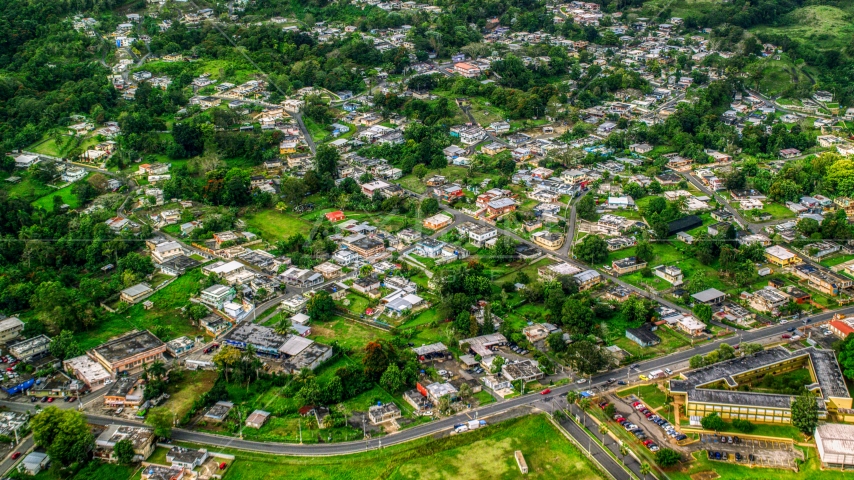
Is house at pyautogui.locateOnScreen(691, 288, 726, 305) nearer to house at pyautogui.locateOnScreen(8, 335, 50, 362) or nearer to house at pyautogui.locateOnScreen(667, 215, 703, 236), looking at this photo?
house at pyautogui.locateOnScreen(667, 215, 703, 236)

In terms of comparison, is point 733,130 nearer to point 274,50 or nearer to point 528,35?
point 528,35

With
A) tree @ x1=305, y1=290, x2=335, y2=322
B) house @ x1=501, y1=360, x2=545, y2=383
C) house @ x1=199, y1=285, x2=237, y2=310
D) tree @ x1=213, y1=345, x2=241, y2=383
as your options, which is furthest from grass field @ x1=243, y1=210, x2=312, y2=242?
house @ x1=501, y1=360, x2=545, y2=383

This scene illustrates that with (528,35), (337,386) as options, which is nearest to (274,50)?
(528,35)

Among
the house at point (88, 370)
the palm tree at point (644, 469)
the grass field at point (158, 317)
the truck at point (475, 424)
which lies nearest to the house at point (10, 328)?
the grass field at point (158, 317)

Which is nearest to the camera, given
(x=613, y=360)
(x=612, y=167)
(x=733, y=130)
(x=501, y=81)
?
(x=613, y=360)

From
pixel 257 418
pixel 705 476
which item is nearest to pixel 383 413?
pixel 257 418

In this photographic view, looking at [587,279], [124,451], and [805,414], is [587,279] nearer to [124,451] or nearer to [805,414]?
[805,414]

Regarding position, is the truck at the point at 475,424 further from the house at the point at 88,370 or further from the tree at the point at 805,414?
the house at the point at 88,370
